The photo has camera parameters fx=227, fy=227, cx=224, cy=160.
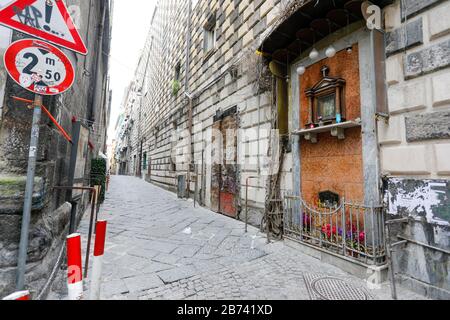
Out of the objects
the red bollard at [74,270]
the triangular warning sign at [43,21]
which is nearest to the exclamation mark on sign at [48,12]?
the triangular warning sign at [43,21]

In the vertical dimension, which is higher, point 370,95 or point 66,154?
point 370,95

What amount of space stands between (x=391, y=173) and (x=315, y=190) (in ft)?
4.61

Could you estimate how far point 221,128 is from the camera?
7539mm

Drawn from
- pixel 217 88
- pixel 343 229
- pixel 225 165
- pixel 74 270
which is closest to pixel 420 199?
pixel 343 229

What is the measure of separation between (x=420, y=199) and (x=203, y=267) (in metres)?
2.84

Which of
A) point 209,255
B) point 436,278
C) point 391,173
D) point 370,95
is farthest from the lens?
point 209,255

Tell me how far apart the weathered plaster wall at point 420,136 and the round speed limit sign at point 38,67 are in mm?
3789

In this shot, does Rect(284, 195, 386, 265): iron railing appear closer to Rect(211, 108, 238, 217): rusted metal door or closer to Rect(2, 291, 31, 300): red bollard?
Rect(211, 108, 238, 217): rusted metal door

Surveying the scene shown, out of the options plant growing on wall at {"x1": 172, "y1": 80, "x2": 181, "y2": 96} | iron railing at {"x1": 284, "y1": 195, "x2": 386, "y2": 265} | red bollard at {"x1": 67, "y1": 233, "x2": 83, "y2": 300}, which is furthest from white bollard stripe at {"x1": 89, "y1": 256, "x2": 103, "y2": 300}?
plant growing on wall at {"x1": 172, "y1": 80, "x2": 181, "y2": 96}

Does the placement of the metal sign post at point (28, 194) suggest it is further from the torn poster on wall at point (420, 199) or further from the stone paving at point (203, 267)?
the torn poster on wall at point (420, 199)

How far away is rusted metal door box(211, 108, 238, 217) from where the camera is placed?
6.66 meters
